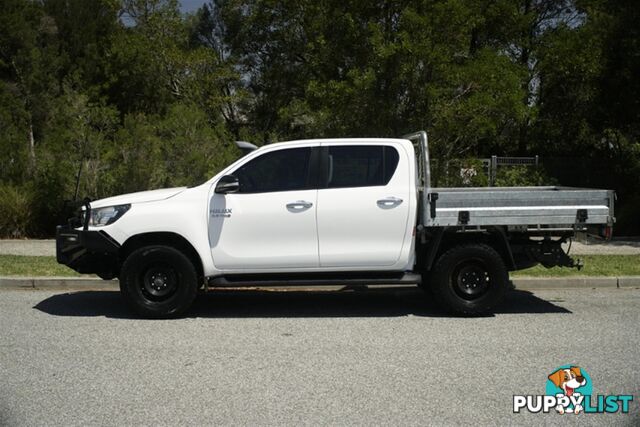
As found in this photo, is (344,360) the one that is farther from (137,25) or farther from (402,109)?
(137,25)

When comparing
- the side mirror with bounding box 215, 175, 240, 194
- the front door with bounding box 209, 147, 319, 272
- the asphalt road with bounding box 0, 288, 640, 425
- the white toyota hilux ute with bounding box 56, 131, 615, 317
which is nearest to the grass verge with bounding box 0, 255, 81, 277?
the asphalt road with bounding box 0, 288, 640, 425

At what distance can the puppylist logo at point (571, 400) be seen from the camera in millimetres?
5289

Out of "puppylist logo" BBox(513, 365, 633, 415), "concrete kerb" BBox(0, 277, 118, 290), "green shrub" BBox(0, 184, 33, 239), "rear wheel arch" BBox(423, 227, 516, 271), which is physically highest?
"green shrub" BBox(0, 184, 33, 239)

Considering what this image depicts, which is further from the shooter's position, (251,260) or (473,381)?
(251,260)

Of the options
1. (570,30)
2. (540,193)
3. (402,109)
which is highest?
(570,30)

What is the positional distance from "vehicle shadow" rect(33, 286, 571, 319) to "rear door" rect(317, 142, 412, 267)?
33.2 inches

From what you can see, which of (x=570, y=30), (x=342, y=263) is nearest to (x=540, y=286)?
(x=342, y=263)

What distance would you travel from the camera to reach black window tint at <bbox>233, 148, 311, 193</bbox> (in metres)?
8.31

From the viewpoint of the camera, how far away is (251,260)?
8227mm

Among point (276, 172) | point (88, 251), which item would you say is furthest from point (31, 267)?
point (276, 172)

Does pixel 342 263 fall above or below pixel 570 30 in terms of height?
below

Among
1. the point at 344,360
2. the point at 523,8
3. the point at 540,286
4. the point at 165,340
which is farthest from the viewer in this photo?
the point at 523,8

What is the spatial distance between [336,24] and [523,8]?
653 inches

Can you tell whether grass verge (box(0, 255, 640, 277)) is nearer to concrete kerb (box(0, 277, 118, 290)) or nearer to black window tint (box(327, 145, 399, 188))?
concrete kerb (box(0, 277, 118, 290))
